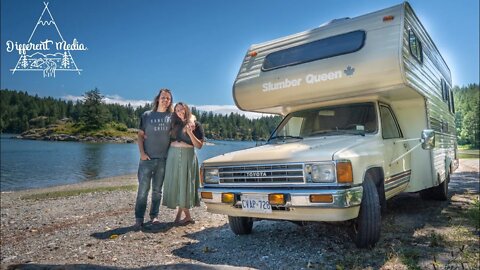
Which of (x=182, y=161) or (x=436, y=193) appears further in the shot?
(x=436, y=193)

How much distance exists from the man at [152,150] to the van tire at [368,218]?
11.7 feet

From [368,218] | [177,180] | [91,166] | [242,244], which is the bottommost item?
[91,166]

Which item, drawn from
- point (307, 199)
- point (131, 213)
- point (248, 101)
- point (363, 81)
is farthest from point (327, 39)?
point (131, 213)

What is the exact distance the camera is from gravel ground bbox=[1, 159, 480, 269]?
13.0 feet

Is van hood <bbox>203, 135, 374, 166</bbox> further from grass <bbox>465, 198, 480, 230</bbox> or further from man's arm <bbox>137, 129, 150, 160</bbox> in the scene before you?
grass <bbox>465, 198, 480, 230</bbox>

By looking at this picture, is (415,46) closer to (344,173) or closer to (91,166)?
(344,173)

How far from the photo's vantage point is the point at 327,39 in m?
5.68

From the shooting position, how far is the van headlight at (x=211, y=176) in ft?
15.6

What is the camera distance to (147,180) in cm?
595

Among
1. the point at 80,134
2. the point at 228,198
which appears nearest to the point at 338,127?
the point at 228,198

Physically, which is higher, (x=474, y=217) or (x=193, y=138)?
(x=193, y=138)

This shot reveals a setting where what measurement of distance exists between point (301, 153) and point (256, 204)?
2.89ft

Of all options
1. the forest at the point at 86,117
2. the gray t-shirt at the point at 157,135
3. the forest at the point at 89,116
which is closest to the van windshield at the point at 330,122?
the gray t-shirt at the point at 157,135

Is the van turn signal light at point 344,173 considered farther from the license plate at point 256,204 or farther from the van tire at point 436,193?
the van tire at point 436,193
